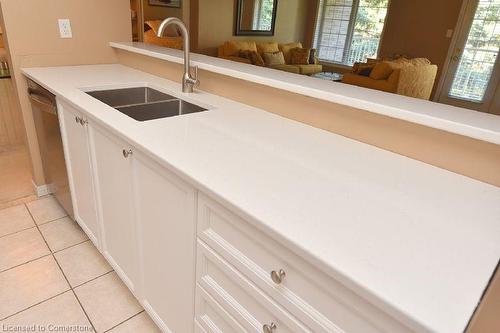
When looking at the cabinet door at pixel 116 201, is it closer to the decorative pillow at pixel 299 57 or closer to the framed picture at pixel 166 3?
the framed picture at pixel 166 3

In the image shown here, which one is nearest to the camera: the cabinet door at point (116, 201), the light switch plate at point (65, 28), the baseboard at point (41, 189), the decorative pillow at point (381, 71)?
the cabinet door at point (116, 201)

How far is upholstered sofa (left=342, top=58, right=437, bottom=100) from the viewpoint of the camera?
4.19 meters

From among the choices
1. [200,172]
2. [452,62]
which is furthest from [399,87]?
[200,172]

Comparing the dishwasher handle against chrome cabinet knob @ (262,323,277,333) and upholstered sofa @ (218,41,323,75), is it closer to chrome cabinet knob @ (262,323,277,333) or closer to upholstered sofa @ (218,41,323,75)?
chrome cabinet knob @ (262,323,277,333)

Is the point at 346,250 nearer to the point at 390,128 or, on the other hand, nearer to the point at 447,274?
the point at 447,274

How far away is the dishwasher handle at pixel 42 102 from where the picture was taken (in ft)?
5.63

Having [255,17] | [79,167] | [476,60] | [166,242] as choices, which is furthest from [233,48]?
[166,242]

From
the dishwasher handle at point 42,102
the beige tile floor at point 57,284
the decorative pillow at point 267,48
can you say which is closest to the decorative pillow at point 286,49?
the decorative pillow at point 267,48

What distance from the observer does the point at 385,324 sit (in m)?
0.56

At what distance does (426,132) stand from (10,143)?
3346mm

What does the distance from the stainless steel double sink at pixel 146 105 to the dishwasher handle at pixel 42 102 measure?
0.72ft

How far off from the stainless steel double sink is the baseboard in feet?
3.40

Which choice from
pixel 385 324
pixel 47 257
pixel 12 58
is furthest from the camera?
pixel 12 58

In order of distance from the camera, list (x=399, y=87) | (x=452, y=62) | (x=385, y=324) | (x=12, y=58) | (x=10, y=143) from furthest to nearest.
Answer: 1. (x=452, y=62)
2. (x=399, y=87)
3. (x=10, y=143)
4. (x=12, y=58)
5. (x=385, y=324)
